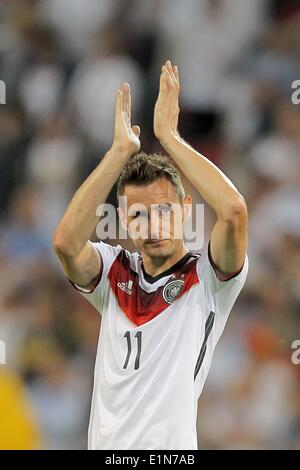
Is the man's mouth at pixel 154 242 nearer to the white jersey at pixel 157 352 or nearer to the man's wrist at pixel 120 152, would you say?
the white jersey at pixel 157 352

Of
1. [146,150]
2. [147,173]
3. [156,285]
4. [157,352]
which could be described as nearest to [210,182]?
[147,173]

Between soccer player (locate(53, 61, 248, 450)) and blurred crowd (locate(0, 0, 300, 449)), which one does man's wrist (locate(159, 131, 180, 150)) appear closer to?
soccer player (locate(53, 61, 248, 450))

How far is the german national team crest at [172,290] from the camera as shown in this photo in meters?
2.85

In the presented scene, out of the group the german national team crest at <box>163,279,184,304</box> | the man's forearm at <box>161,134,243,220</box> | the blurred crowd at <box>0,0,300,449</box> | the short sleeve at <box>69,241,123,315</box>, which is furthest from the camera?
the blurred crowd at <box>0,0,300,449</box>

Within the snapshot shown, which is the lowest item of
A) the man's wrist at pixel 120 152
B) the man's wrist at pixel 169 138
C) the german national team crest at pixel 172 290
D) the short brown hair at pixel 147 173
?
the german national team crest at pixel 172 290

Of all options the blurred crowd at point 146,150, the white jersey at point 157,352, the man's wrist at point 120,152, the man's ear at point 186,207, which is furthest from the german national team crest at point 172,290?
the blurred crowd at point 146,150

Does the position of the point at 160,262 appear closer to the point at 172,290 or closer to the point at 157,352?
the point at 172,290

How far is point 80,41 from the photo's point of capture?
6.46m

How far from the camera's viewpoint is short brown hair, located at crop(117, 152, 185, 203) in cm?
291

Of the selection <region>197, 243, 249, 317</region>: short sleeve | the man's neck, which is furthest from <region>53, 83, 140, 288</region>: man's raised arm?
<region>197, 243, 249, 317</region>: short sleeve

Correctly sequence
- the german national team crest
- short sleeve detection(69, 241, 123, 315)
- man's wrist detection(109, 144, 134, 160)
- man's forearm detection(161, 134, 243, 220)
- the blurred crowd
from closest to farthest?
man's forearm detection(161, 134, 243, 220) → man's wrist detection(109, 144, 134, 160) → the german national team crest → short sleeve detection(69, 241, 123, 315) → the blurred crowd

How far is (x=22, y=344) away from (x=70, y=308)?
0.36m

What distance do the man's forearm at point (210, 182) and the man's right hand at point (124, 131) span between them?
0.13 meters

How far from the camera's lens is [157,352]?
277 centimetres
